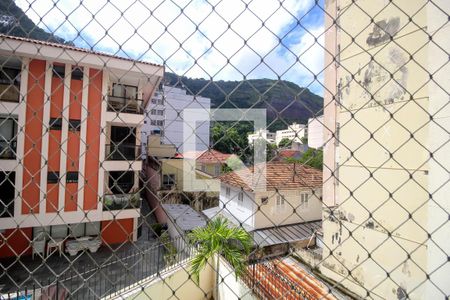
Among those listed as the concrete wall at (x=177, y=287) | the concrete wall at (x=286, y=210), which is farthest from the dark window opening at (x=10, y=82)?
the concrete wall at (x=286, y=210)

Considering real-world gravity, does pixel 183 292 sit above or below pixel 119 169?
below

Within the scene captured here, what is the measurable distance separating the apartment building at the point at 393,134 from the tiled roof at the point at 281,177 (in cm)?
396

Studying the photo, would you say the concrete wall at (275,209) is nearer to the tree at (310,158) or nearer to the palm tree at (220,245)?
the palm tree at (220,245)

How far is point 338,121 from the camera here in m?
1.78

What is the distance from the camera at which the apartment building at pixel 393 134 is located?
3.27 ft

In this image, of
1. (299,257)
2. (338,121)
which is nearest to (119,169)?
(299,257)

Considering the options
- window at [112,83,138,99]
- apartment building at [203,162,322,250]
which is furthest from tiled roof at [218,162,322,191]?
window at [112,83,138,99]

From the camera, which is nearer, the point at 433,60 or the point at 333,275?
the point at 433,60

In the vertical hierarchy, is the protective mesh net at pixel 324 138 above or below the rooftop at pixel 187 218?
above

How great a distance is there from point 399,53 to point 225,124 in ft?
4.34

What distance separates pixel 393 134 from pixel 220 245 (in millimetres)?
2563

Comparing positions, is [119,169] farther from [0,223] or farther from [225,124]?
[225,124]

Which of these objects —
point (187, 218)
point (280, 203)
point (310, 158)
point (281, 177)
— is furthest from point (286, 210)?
point (310, 158)

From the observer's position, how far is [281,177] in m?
6.67
